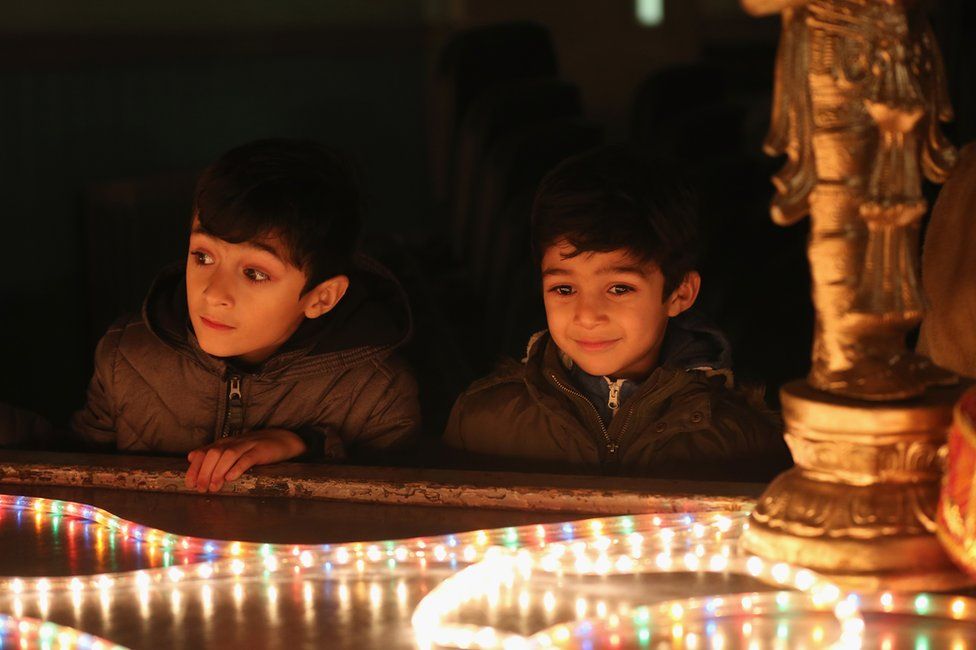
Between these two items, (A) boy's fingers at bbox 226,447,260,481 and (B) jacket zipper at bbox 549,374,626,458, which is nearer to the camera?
(A) boy's fingers at bbox 226,447,260,481

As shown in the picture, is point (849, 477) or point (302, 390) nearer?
point (849, 477)

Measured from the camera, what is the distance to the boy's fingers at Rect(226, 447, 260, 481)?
126 cm

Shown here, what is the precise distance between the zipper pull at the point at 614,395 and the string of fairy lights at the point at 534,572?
1.92ft

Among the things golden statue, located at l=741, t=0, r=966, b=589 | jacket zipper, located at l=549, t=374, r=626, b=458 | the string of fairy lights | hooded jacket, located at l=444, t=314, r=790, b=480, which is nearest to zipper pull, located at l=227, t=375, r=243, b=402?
hooded jacket, located at l=444, t=314, r=790, b=480

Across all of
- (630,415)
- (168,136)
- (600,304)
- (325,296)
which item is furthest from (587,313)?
(168,136)

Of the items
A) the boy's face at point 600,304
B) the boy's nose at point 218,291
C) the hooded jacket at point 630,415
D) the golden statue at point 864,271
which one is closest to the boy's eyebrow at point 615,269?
the boy's face at point 600,304

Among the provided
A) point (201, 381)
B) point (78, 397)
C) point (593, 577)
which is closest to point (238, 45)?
point (78, 397)

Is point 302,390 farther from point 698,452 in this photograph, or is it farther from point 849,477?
point 849,477

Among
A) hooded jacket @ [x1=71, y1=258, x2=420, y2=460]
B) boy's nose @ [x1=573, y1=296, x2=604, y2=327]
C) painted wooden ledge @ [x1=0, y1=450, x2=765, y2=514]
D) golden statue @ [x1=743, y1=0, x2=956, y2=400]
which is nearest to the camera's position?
golden statue @ [x1=743, y1=0, x2=956, y2=400]

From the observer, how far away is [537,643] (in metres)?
0.94

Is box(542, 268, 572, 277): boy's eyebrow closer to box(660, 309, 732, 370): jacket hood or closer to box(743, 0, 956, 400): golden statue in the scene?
box(660, 309, 732, 370): jacket hood

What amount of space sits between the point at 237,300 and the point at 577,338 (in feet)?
1.22

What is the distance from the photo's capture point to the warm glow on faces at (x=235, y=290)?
1.70m

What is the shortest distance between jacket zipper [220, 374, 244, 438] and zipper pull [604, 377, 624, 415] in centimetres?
42
